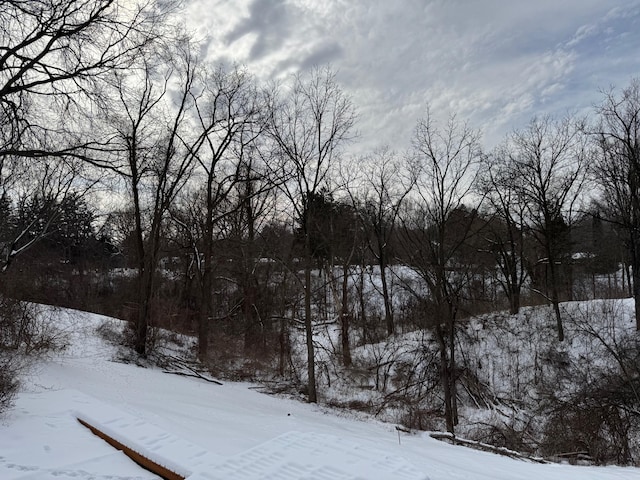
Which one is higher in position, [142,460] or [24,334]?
[24,334]

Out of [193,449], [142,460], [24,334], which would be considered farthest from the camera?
[24,334]

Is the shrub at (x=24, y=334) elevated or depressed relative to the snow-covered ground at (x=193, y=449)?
elevated

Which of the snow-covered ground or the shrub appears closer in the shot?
the snow-covered ground

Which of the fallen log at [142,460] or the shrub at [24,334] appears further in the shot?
the shrub at [24,334]

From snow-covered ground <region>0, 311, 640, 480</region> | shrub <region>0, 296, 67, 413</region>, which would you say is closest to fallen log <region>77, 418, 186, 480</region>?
snow-covered ground <region>0, 311, 640, 480</region>

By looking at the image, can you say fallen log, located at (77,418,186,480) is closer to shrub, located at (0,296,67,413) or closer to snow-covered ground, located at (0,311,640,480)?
snow-covered ground, located at (0,311,640,480)

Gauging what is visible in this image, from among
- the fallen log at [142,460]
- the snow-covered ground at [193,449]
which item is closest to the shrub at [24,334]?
the snow-covered ground at [193,449]

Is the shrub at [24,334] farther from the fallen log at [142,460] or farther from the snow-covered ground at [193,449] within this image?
the fallen log at [142,460]

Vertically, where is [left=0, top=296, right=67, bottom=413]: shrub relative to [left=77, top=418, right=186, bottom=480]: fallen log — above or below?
above

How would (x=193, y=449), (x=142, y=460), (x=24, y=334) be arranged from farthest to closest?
(x=24, y=334)
(x=193, y=449)
(x=142, y=460)

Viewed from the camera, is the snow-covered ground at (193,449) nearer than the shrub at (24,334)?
Yes

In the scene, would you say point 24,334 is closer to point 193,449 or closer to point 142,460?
point 142,460

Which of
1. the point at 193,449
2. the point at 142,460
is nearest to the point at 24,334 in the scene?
the point at 142,460

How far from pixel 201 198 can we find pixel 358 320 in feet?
42.9
